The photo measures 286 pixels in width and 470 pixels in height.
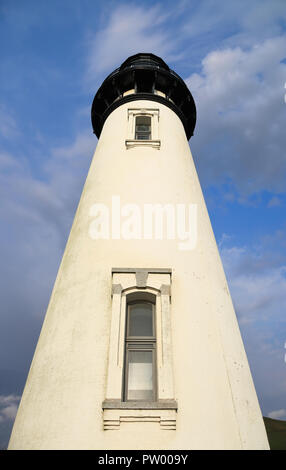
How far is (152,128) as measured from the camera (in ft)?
37.0

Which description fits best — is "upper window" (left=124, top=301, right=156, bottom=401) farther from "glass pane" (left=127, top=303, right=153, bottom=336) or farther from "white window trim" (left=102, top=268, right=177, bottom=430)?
"white window trim" (left=102, top=268, right=177, bottom=430)

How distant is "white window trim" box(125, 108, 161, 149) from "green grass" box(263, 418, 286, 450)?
65.9 feet

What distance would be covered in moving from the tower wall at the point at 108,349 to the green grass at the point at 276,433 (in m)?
18.3

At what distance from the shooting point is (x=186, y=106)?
14.8 metres

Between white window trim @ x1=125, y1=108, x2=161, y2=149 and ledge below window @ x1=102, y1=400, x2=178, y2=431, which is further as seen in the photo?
white window trim @ x1=125, y1=108, x2=161, y2=149

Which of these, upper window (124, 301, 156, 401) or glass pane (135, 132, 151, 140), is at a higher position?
glass pane (135, 132, 151, 140)

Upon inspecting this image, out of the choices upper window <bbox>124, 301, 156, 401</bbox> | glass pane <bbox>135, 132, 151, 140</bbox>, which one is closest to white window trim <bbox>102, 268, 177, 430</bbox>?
upper window <bbox>124, 301, 156, 401</bbox>

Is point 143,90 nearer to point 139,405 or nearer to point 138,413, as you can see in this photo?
point 139,405

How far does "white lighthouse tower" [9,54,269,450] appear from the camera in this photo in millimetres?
5207

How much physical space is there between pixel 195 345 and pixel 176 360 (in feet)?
1.63

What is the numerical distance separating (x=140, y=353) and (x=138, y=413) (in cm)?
133

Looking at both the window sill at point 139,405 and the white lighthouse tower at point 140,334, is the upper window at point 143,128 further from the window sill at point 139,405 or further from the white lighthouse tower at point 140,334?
the window sill at point 139,405

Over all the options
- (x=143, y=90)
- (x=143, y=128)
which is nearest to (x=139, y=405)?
(x=143, y=128)
